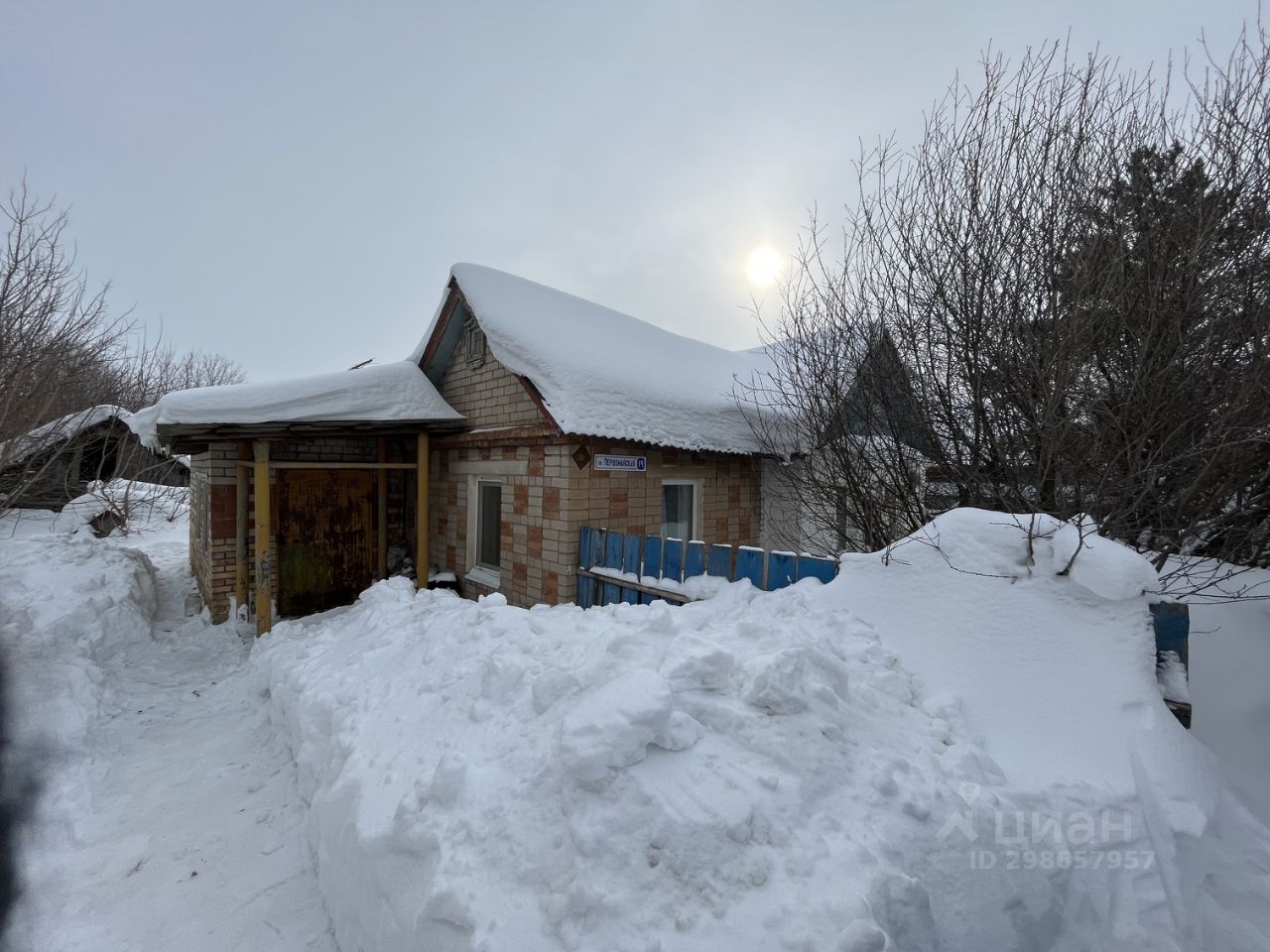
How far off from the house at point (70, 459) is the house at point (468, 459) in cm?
108

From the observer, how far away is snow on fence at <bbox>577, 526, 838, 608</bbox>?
15.3 ft

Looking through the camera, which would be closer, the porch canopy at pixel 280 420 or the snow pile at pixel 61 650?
the snow pile at pixel 61 650

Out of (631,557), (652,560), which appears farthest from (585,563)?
(652,560)

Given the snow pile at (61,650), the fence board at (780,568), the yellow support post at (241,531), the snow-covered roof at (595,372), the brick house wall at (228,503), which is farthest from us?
the yellow support post at (241,531)

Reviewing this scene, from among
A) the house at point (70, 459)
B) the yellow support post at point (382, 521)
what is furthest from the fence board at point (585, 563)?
the house at point (70, 459)

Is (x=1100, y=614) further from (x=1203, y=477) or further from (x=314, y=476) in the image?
(x=314, y=476)

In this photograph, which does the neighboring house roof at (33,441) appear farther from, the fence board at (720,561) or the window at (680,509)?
the fence board at (720,561)

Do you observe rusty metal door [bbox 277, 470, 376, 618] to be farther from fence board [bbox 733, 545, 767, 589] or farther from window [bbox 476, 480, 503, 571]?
fence board [bbox 733, 545, 767, 589]

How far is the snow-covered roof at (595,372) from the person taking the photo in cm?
624

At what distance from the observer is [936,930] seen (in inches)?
72.6

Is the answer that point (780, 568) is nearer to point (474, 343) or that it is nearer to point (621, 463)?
point (621, 463)

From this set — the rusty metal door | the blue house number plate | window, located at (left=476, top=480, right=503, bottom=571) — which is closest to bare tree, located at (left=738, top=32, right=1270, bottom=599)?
the blue house number plate

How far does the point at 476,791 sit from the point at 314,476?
263 inches

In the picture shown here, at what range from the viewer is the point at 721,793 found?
2082 millimetres
